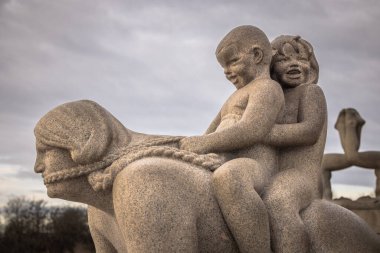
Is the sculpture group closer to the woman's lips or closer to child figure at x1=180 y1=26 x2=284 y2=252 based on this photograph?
child figure at x1=180 y1=26 x2=284 y2=252

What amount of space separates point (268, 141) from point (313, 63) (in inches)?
47.7

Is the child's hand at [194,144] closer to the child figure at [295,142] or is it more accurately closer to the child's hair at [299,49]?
the child figure at [295,142]

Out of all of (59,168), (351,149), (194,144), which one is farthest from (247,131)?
(351,149)

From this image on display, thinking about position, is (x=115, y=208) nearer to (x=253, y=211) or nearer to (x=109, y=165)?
(x=109, y=165)

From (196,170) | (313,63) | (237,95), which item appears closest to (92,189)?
(196,170)

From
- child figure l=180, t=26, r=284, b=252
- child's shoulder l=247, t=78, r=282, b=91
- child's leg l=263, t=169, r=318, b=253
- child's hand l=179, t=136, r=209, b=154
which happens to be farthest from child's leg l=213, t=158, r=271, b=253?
child's shoulder l=247, t=78, r=282, b=91

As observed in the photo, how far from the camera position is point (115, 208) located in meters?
3.73

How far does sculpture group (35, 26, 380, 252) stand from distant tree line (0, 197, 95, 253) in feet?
57.7

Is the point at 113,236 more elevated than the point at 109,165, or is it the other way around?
the point at 109,165

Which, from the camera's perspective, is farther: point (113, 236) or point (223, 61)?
point (223, 61)

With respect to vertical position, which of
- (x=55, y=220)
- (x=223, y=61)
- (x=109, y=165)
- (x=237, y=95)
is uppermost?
(x=223, y=61)

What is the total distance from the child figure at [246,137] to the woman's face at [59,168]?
870 mm

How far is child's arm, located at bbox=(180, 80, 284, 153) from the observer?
4.05 m

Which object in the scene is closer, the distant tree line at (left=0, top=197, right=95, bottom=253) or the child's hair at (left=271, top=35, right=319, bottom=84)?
the child's hair at (left=271, top=35, right=319, bottom=84)
